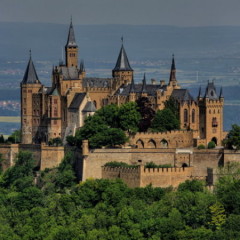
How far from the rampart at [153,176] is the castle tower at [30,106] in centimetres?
1355

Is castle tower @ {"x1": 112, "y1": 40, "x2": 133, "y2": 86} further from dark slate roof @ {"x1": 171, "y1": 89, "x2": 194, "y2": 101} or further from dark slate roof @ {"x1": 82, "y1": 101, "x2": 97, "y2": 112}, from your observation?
dark slate roof @ {"x1": 171, "y1": 89, "x2": 194, "y2": 101}

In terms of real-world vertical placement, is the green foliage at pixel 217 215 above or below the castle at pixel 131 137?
below

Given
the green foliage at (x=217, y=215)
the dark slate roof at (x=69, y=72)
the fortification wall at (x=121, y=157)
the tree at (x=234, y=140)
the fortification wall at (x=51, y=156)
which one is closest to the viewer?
the green foliage at (x=217, y=215)

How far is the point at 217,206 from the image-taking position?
6550 centimetres

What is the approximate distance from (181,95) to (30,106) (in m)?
11.0

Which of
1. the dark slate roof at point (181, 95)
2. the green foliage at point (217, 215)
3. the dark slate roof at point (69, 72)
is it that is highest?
the dark slate roof at point (69, 72)

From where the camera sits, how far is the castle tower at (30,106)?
275ft

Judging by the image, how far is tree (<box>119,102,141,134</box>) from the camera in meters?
77.4

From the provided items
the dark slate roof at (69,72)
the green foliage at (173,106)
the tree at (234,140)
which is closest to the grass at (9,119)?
the dark slate roof at (69,72)

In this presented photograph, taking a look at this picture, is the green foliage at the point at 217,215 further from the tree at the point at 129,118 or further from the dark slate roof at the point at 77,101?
the dark slate roof at the point at 77,101

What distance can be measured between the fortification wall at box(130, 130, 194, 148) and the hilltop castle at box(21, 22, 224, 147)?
85cm

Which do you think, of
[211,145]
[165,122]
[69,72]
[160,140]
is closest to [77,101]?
[69,72]

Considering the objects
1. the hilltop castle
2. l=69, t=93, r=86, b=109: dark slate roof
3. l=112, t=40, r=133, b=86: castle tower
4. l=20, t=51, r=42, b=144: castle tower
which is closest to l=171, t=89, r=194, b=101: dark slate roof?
the hilltop castle

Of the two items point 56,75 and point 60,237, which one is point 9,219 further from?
point 56,75
